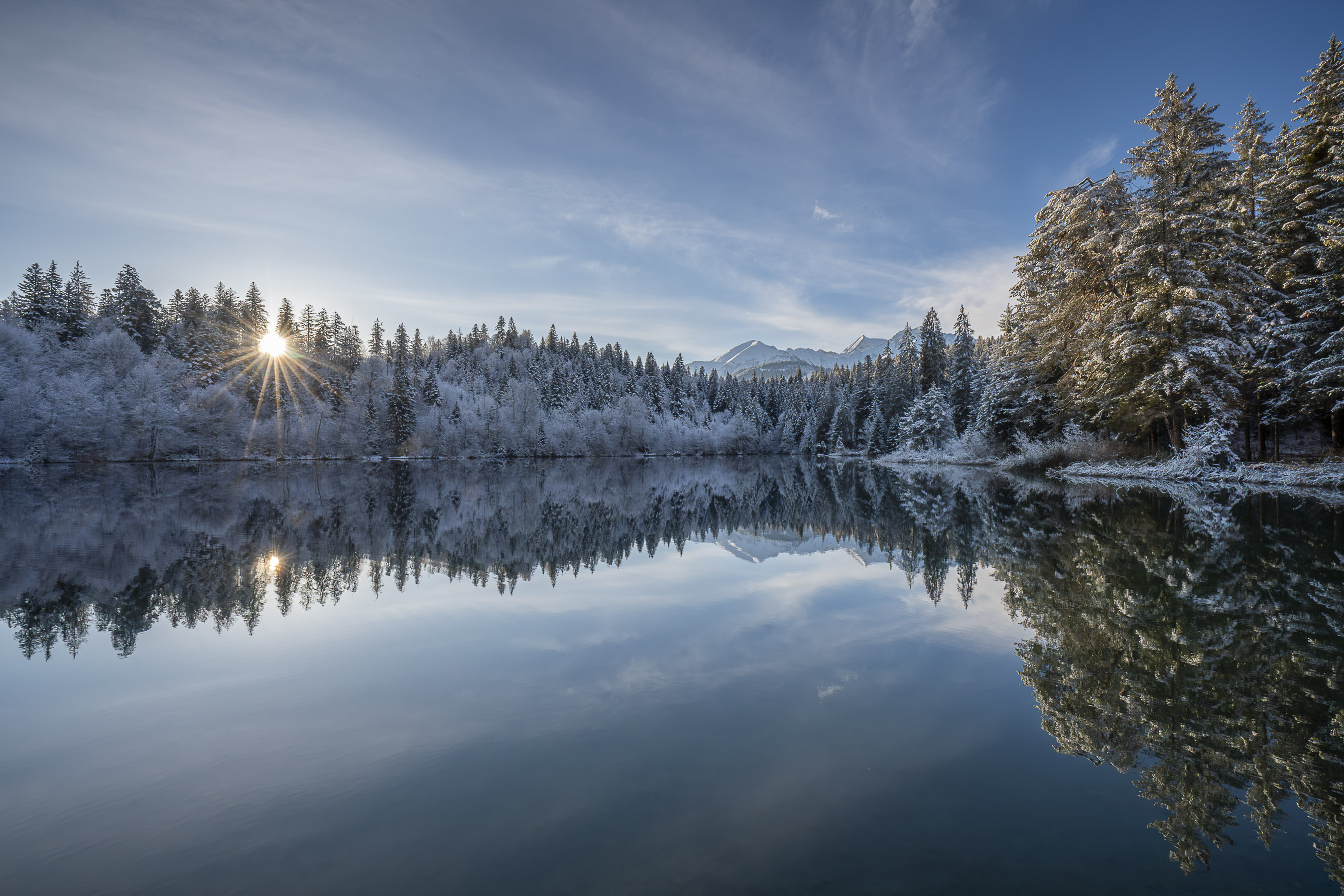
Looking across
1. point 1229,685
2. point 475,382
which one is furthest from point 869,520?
point 475,382

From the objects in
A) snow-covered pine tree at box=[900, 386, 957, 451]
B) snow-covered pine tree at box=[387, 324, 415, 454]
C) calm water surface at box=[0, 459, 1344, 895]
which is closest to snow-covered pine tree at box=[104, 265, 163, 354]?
snow-covered pine tree at box=[387, 324, 415, 454]

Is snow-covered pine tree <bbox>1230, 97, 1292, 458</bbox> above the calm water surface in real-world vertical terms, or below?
above

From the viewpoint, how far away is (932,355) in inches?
2749

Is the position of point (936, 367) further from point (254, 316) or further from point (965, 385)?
point (254, 316)

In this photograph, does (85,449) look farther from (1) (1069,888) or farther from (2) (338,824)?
(1) (1069,888)

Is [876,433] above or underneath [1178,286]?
underneath

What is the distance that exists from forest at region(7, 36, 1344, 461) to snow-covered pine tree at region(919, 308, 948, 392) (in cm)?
37

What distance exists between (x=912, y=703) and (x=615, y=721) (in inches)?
101

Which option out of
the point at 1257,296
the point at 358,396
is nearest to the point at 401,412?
the point at 358,396

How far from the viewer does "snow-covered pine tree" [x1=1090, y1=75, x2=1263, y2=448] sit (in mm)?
23875

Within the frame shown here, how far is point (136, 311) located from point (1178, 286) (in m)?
89.7

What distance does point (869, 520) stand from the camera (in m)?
17.4

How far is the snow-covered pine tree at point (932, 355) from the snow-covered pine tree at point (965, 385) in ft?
5.00

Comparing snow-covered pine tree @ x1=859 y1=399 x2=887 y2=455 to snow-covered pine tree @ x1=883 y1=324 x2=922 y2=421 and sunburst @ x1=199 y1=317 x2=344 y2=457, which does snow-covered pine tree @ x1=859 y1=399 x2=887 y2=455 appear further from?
sunburst @ x1=199 y1=317 x2=344 y2=457
